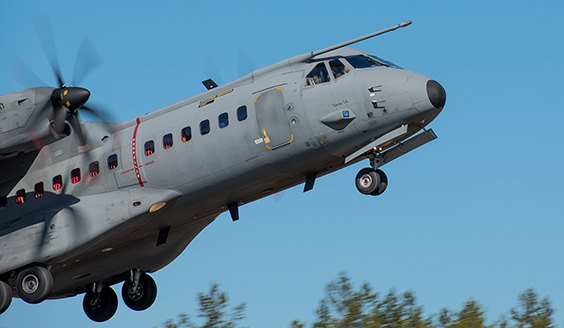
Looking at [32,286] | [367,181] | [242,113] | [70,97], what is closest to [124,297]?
[32,286]

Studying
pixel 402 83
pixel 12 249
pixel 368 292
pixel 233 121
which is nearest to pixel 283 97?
pixel 233 121

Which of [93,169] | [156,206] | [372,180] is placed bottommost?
[372,180]

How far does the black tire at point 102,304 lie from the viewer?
1084 inches

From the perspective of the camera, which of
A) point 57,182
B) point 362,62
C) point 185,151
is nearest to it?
point 362,62

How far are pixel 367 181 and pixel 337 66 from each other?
9.98 ft

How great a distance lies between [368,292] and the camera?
21.4m

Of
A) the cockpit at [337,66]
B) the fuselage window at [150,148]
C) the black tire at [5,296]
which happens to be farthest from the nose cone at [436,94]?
the black tire at [5,296]

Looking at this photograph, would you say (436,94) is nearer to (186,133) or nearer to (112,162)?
(186,133)

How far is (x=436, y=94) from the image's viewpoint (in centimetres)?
2105

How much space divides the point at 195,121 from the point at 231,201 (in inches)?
99.5

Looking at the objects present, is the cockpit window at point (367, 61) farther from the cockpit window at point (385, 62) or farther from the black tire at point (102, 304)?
the black tire at point (102, 304)

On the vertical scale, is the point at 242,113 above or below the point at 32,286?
above

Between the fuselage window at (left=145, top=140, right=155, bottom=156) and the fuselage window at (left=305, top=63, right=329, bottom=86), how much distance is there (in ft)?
15.2

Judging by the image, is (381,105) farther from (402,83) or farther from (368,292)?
(368,292)
